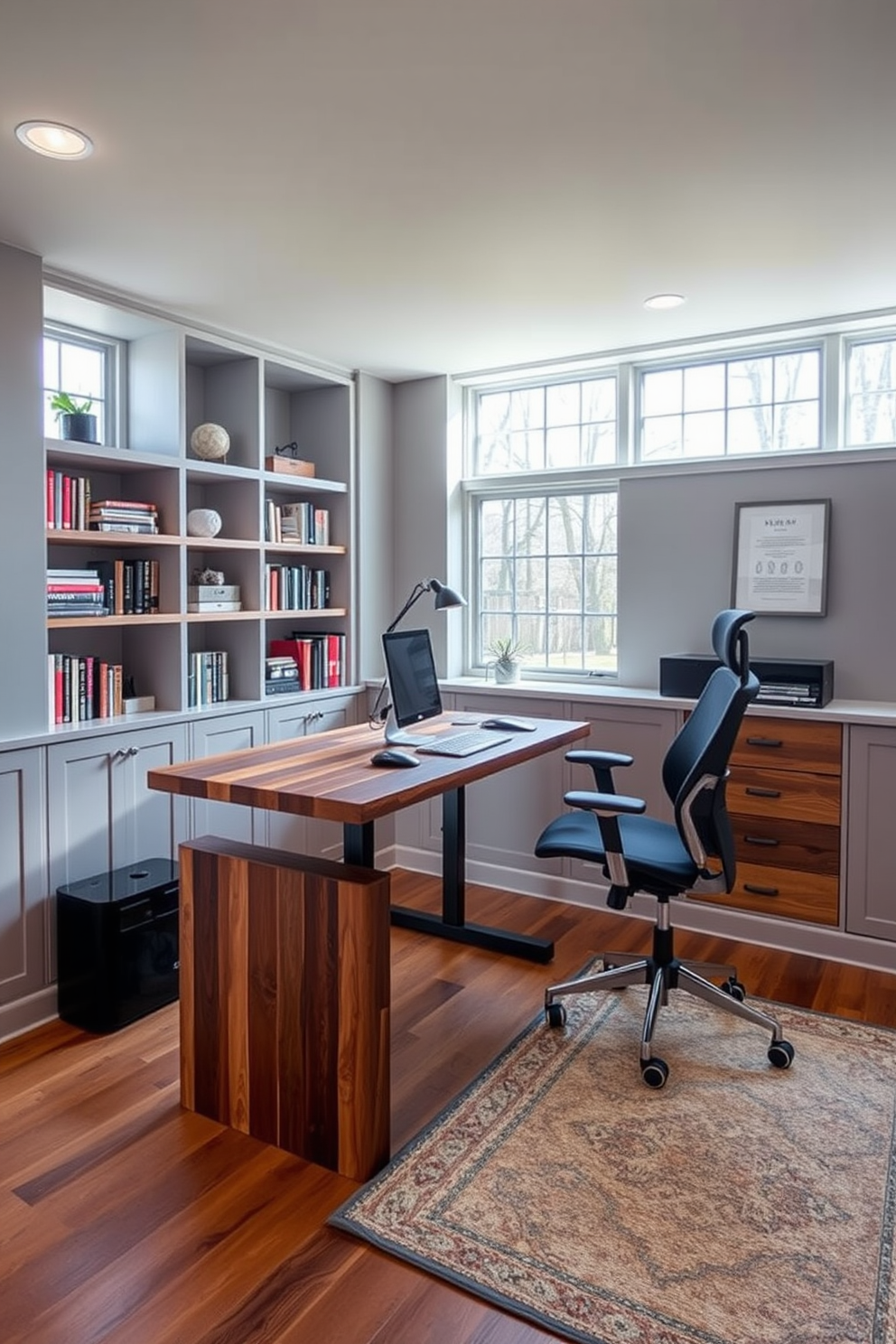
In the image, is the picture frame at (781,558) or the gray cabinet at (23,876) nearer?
the gray cabinet at (23,876)

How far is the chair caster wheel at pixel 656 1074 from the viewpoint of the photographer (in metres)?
2.44

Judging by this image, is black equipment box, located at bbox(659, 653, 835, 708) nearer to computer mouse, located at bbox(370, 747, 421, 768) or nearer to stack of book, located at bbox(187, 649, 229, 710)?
computer mouse, located at bbox(370, 747, 421, 768)

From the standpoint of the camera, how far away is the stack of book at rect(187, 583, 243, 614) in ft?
12.0

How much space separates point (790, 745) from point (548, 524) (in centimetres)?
164

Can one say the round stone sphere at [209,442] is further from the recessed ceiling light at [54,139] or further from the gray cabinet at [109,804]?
the recessed ceiling light at [54,139]

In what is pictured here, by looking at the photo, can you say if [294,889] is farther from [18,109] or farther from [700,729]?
[18,109]

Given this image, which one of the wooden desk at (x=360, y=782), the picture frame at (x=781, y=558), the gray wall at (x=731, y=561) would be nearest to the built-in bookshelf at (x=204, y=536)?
the wooden desk at (x=360, y=782)

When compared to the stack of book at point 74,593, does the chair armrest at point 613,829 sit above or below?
below

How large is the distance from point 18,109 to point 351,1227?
2569 mm

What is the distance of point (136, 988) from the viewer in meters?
2.88

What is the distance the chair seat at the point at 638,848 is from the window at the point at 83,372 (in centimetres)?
233

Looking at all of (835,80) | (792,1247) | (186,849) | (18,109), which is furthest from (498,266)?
(792,1247)

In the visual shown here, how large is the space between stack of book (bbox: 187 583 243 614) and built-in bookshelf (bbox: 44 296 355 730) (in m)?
0.01

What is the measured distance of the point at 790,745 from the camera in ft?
11.1
